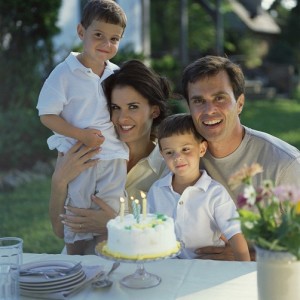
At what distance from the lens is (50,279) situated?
2.24 meters

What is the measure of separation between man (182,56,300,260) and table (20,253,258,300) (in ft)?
2.71

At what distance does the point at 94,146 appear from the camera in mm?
3439

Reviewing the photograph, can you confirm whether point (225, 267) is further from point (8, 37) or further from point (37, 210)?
point (8, 37)

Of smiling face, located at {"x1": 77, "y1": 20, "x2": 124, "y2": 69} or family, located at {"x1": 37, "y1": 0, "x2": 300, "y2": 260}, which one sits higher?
smiling face, located at {"x1": 77, "y1": 20, "x2": 124, "y2": 69}

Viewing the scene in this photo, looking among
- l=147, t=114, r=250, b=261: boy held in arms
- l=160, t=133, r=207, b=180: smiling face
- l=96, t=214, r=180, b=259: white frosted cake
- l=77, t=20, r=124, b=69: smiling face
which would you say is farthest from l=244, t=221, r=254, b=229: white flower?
l=77, t=20, r=124, b=69: smiling face

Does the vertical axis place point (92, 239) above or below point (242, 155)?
below

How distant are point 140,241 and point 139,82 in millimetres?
1434

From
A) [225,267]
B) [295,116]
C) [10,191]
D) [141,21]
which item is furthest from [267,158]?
[295,116]

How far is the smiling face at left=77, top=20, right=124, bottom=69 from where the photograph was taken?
3.48m

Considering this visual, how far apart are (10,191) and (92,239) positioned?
470cm

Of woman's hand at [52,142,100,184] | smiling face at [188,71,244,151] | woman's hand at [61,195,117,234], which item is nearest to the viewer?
smiling face at [188,71,244,151]

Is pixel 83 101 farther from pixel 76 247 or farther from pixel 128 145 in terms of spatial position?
pixel 76 247

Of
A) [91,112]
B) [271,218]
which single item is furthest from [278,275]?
[91,112]

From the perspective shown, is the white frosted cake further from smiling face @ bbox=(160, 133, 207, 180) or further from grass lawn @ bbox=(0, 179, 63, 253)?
grass lawn @ bbox=(0, 179, 63, 253)
